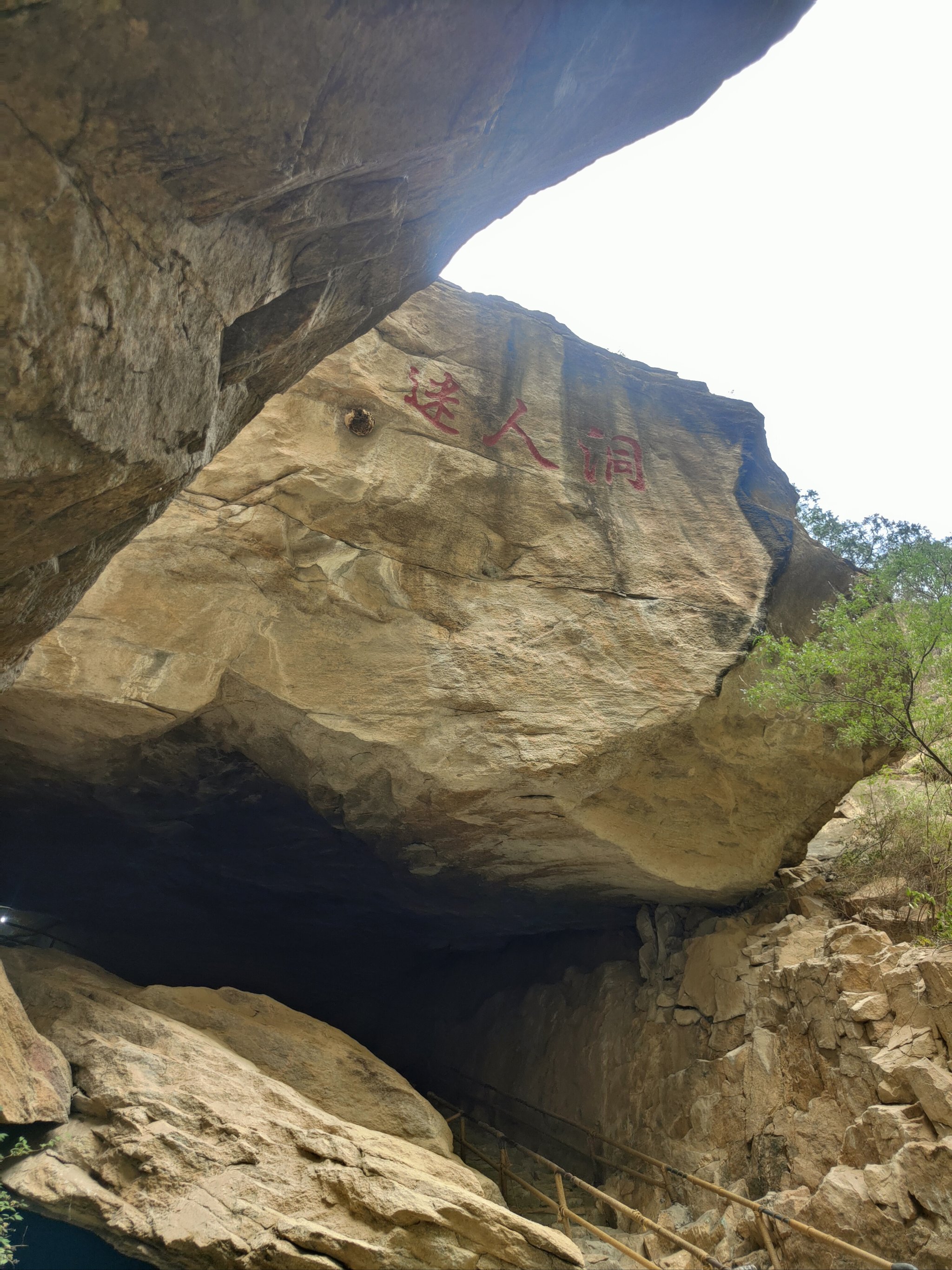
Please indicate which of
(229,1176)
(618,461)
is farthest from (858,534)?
(229,1176)

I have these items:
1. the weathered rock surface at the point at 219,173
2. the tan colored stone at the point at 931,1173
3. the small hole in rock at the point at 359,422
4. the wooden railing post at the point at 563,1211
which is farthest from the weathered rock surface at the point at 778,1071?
the weathered rock surface at the point at 219,173

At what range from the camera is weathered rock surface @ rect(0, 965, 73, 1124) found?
147 inches

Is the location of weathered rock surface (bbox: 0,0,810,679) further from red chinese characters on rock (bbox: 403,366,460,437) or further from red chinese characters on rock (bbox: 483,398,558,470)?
red chinese characters on rock (bbox: 483,398,558,470)

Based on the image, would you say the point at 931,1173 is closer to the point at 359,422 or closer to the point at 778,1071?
the point at 778,1071

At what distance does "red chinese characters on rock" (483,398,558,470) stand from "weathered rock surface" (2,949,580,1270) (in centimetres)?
475

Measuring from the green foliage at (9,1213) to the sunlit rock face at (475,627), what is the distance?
246cm

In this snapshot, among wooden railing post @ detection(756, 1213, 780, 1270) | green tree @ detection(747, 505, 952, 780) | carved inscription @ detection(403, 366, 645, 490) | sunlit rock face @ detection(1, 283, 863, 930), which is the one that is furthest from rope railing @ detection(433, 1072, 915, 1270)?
carved inscription @ detection(403, 366, 645, 490)

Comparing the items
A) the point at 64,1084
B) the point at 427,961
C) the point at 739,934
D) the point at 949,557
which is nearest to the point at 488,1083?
the point at 427,961

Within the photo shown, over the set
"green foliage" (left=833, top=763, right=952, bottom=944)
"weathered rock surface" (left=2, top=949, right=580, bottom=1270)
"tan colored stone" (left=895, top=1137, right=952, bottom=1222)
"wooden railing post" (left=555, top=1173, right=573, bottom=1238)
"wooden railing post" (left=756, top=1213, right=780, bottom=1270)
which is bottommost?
"wooden railing post" (left=555, top=1173, right=573, bottom=1238)

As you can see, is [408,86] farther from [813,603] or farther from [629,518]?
[813,603]

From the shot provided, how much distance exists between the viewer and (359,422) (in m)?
5.94

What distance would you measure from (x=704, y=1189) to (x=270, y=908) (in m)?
5.66

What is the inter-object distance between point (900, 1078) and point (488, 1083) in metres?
5.26

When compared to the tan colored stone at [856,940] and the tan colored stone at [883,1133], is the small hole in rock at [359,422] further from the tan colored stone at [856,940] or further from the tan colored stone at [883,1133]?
the tan colored stone at [883,1133]
